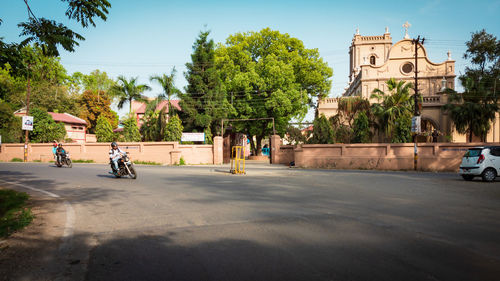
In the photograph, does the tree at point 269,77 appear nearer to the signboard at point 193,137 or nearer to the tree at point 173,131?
the signboard at point 193,137

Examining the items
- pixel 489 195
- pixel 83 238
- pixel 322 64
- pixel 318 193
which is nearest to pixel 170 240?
pixel 83 238

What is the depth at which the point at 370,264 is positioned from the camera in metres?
3.84

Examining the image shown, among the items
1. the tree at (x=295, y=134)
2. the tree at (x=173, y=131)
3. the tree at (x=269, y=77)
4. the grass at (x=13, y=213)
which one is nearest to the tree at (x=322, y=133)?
the tree at (x=295, y=134)

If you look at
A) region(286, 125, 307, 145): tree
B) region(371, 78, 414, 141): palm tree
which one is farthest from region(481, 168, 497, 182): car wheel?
region(286, 125, 307, 145): tree

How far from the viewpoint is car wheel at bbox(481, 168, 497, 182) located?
14703mm

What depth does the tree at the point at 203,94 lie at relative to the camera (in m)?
32.2

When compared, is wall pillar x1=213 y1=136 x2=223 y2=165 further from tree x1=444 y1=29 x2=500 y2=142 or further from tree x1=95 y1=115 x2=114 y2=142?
tree x1=444 y1=29 x2=500 y2=142

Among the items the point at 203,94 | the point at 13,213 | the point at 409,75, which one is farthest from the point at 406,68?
the point at 13,213

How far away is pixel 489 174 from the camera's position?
14.7m

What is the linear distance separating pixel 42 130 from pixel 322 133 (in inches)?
1173

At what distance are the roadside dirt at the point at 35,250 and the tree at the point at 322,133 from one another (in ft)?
68.9

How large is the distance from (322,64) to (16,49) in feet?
118

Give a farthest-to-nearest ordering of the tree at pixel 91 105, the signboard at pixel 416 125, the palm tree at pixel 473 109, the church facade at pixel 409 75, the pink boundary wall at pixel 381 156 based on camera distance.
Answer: the tree at pixel 91 105
the church facade at pixel 409 75
the palm tree at pixel 473 109
the signboard at pixel 416 125
the pink boundary wall at pixel 381 156

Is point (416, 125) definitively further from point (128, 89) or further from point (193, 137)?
point (128, 89)
